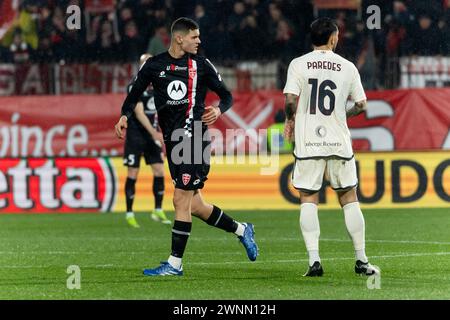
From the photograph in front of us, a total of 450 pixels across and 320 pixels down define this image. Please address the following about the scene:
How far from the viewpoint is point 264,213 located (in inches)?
717

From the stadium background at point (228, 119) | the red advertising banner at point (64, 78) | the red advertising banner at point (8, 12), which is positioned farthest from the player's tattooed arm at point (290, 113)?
the red advertising banner at point (8, 12)

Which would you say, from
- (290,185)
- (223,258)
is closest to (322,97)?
(223,258)

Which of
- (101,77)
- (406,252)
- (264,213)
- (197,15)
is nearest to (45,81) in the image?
(101,77)

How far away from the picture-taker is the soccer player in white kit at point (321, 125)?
10047 mm

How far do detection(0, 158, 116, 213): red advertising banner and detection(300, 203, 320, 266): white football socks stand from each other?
9.22m

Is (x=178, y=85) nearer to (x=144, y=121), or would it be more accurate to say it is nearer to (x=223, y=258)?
(x=223, y=258)

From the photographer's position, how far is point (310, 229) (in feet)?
33.3

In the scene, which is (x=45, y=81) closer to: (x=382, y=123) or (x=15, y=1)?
(x=15, y=1)

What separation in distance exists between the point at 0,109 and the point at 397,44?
7133 mm

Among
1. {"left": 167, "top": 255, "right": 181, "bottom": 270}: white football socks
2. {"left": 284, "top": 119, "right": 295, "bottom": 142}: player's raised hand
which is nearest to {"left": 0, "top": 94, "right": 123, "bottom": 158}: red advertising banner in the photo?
{"left": 167, "top": 255, "right": 181, "bottom": 270}: white football socks

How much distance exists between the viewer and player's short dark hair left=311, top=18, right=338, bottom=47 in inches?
394

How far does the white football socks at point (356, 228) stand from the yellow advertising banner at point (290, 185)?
329 inches

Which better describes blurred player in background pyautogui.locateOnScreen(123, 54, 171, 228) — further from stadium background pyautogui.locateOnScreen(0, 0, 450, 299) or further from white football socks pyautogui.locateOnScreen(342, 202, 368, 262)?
white football socks pyautogui.locateOnScreen(342, 202, 368, 262)

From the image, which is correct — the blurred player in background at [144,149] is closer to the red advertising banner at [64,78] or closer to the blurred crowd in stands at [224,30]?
the red advertising banner at [64,78]
